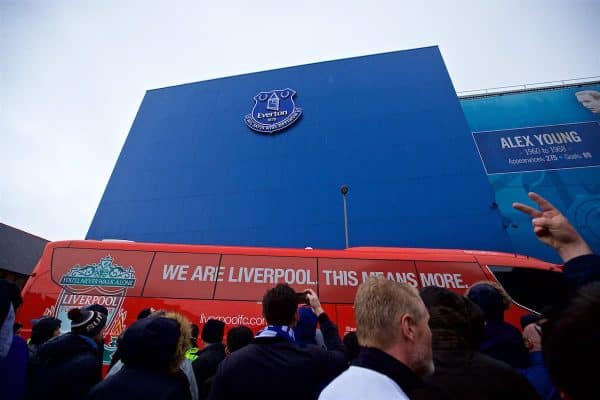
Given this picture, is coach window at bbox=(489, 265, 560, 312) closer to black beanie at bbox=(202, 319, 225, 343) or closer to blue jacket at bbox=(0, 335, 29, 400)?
black beanie at bbox=(202, 319, 225, 343)

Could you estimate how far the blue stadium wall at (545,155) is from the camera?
11281mm

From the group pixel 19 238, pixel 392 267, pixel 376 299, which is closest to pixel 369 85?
pixel 392 267

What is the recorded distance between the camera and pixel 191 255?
6.23 metres

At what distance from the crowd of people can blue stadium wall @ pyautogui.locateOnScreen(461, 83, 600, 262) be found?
442 inches

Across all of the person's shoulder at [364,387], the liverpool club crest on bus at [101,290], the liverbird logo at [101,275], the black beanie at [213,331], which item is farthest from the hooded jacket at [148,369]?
the liverbird logo at [101,275]

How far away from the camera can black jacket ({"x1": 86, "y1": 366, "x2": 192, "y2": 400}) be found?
168cm

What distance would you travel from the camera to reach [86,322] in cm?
276

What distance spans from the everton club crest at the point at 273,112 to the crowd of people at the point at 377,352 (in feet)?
38.6

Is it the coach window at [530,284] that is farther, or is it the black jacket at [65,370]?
the coach window at [530,284]

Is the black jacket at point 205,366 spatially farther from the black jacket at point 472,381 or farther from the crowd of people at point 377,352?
the black jacket at point 472,381

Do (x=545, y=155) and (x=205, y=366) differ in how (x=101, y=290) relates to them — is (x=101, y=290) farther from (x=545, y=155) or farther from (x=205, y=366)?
(x=545, y=155)

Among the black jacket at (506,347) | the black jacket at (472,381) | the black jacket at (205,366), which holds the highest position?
the black jacket at (506,347)

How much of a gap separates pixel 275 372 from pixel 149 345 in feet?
2.62

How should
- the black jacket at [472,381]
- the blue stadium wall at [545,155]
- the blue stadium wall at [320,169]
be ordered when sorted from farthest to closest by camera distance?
the blue stadium wall at [545,155] → the blue stadium wall at [320,169] → the black jacket at [472,381]
